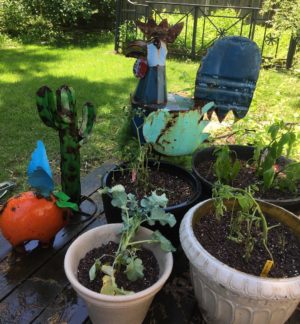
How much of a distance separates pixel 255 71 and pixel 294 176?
0.60 meters

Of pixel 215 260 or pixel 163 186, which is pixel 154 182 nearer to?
pixel 163 186

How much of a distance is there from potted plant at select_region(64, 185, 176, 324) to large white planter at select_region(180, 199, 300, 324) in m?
0.10

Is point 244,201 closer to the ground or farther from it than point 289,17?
closer to the ground

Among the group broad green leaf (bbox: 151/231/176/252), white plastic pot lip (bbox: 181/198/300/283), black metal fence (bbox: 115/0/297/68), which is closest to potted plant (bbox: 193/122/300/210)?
white plastic pot lip (bbox: 181/198/300/283)

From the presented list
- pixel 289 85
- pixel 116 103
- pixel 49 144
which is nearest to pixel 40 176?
pixel 49 144

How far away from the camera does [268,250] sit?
1.32 meters

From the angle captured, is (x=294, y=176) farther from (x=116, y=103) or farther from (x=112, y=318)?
(x=116, y=103)

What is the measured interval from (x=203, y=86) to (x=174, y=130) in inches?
16.0

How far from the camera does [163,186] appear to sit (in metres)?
1.78

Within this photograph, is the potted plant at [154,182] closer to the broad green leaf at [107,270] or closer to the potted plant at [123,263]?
the potted plant at [123,263]

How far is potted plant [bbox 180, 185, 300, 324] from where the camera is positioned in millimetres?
1171

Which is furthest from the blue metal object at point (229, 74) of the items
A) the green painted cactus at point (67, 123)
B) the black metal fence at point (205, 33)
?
the black metal fence at point (205, 33)

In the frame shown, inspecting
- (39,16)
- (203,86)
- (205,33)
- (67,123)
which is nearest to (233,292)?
(67,123)

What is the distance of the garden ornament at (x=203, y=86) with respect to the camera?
6.19ft
